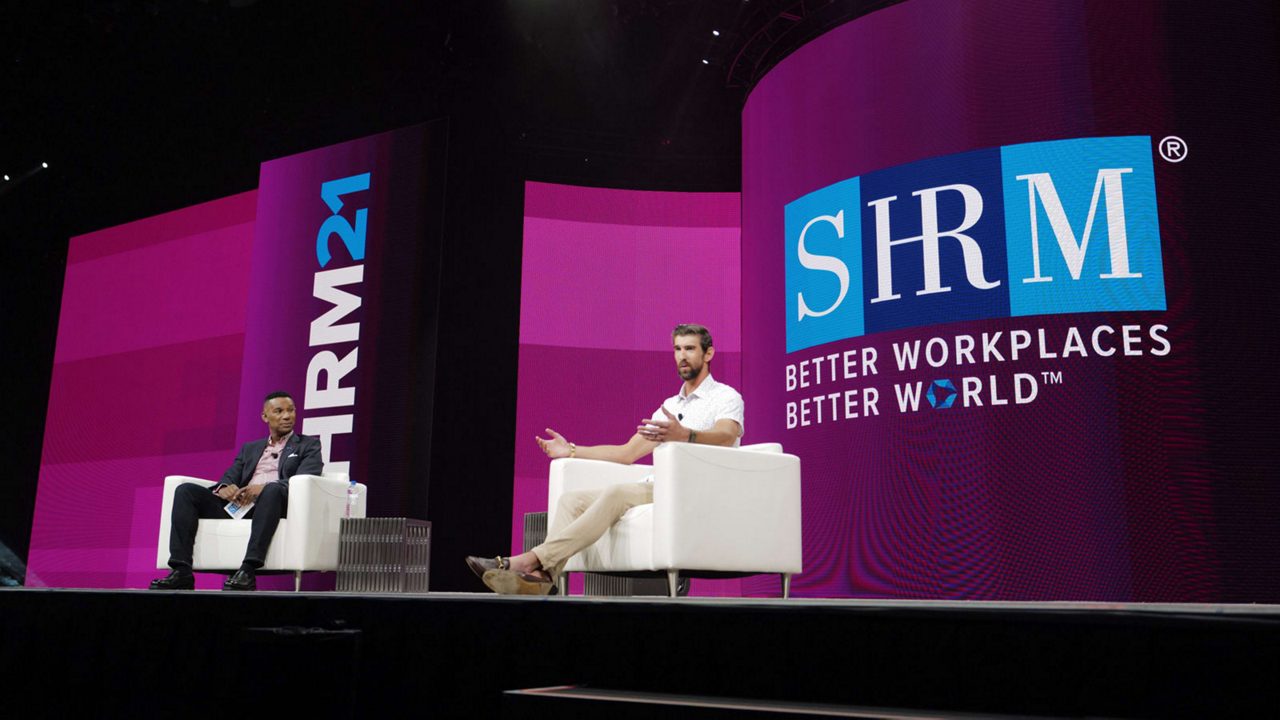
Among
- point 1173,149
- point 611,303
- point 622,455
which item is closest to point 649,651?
point 622,455

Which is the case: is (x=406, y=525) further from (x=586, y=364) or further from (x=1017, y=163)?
(x=1017, y=163)

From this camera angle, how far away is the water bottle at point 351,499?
17.3ft

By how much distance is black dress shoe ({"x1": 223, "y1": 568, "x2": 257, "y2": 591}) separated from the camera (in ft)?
13.8

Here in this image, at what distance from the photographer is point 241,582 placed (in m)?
4.23

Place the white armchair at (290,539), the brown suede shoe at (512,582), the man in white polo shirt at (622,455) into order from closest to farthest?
1. the brown suede shoe at (512,582)
2. the man in white polo shirt at (622,455)
3. the white armchair at (290,539)

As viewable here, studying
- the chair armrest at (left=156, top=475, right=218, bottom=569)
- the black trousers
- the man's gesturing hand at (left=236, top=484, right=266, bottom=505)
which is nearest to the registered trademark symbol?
the black trousers

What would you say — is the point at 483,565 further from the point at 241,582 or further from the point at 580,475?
the point at 241,582

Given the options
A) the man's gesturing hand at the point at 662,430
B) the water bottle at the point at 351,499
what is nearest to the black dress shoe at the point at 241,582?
the water bottle at the point at 351,499

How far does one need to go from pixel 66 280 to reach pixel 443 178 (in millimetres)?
3887

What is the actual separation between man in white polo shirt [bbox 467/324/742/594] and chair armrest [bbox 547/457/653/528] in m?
0.04

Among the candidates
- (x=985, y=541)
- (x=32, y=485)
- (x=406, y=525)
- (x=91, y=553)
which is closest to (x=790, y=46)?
(x=985, y=541)

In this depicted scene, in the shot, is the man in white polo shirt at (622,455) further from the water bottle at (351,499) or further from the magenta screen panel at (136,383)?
the magenta screen panel at (136,383)

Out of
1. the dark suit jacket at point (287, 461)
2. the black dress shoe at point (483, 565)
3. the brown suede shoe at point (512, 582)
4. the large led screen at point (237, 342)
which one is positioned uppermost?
the large led screen at point (237, 342)

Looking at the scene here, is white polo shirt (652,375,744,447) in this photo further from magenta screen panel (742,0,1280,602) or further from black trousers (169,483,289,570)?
black trousers (169,483,289,570)
